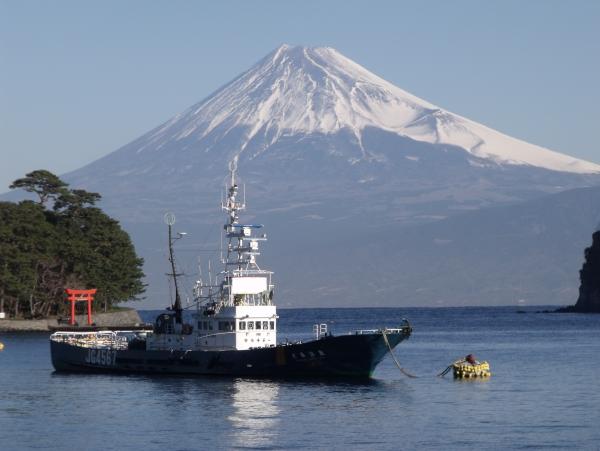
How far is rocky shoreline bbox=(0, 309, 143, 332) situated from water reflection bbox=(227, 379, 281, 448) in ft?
215

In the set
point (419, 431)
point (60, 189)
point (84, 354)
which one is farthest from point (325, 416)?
point (60, 189)

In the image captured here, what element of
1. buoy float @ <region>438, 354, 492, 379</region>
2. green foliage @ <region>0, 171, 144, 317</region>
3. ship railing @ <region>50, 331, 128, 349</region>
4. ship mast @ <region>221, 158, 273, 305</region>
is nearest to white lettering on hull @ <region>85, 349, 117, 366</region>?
ship railing @ <region>50, 331, 128, 349</region>

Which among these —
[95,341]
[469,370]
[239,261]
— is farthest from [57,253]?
[469,370]

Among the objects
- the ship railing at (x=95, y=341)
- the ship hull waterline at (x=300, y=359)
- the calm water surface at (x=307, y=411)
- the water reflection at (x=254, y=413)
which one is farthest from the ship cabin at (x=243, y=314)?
the ship railing at (x=95, y=341)

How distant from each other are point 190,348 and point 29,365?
17521 mm

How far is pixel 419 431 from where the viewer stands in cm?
5847

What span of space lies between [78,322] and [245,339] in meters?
68.0

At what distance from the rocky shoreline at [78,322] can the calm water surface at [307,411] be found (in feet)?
155

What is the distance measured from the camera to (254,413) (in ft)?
211

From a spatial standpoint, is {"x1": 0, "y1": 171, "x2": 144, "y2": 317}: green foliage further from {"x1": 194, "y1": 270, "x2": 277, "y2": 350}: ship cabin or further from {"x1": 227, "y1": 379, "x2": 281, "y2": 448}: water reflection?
{"x1": 227, "y1": 379, "x2": 281, "y2": 448}: water reflection

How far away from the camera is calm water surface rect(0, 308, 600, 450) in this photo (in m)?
56.3

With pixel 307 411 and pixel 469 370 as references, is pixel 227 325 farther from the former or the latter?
pixel 307 411

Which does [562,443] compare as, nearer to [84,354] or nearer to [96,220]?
[84,354]

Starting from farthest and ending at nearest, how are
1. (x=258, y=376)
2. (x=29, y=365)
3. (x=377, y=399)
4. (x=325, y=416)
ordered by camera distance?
(x=29, y=365), (x=258, y=376), (x=377, y=399), (x=325, y=416)
